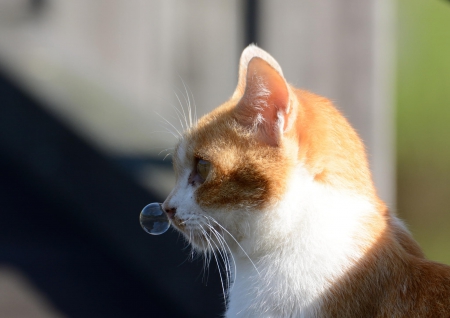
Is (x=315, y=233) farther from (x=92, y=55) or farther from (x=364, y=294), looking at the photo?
(x=92, y=55)

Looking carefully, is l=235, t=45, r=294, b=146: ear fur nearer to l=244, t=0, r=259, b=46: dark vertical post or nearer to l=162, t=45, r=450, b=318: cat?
l=162, t=45, r=450, b=318: cat

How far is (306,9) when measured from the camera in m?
2.92

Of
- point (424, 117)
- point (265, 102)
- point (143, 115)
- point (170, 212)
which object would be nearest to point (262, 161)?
point (265, 102)

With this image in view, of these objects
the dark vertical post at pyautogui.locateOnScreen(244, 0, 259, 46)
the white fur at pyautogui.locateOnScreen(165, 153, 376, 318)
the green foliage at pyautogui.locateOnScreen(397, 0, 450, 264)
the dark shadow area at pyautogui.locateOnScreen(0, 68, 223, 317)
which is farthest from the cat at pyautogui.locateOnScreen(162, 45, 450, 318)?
the green foliage at pyautogui.locateOnScreen(397, 0, 450, 264)

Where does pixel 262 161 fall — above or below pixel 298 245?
above

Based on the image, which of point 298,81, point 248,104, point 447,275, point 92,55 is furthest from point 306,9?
point 447,275

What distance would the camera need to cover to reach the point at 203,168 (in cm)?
134

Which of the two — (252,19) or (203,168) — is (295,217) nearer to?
(203,168)

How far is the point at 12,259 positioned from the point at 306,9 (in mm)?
1961

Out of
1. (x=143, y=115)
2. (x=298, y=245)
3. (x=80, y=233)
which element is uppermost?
(x=298, y=245)

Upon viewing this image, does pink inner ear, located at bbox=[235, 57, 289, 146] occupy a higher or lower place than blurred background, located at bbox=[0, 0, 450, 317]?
→ higher

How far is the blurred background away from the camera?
8.50ft

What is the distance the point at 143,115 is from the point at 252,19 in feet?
2.63

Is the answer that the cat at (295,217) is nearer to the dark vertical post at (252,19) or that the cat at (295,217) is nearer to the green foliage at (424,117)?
the dark vertical post at (252,19)
